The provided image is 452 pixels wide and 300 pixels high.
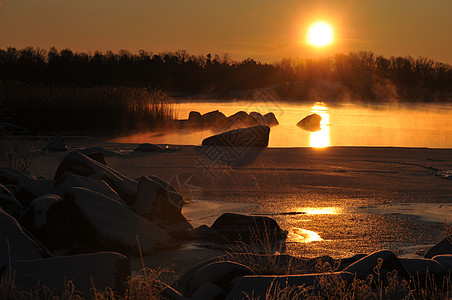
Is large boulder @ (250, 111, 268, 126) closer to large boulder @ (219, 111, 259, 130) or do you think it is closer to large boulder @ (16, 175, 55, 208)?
large boulder @ (219, 111, 259, 130)

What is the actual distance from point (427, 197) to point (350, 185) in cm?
127

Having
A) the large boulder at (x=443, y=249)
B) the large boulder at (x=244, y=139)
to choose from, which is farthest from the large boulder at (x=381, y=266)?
the large boulder at (x=244, y=139)

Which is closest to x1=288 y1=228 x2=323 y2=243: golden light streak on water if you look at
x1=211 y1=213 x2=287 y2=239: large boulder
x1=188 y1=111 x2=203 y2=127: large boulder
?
x1=211 y1=213 x2=287 y2=239: large boulder

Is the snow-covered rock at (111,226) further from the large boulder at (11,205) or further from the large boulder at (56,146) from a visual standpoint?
the large boulder at (56,146)

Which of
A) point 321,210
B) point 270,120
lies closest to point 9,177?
point 321,210

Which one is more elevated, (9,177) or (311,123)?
(311,123)

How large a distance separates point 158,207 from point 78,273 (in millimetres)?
2338

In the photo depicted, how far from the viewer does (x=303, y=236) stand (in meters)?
5.95

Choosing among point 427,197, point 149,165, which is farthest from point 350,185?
point 149,165

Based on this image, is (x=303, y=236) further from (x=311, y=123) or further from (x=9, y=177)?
(x=311, y=123)

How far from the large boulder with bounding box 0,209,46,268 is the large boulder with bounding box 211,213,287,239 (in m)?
1.92

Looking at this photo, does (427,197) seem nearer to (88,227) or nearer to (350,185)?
(350,185)

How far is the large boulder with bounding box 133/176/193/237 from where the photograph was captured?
605 centimetres

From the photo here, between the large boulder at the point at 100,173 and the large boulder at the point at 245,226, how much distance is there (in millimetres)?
1245
